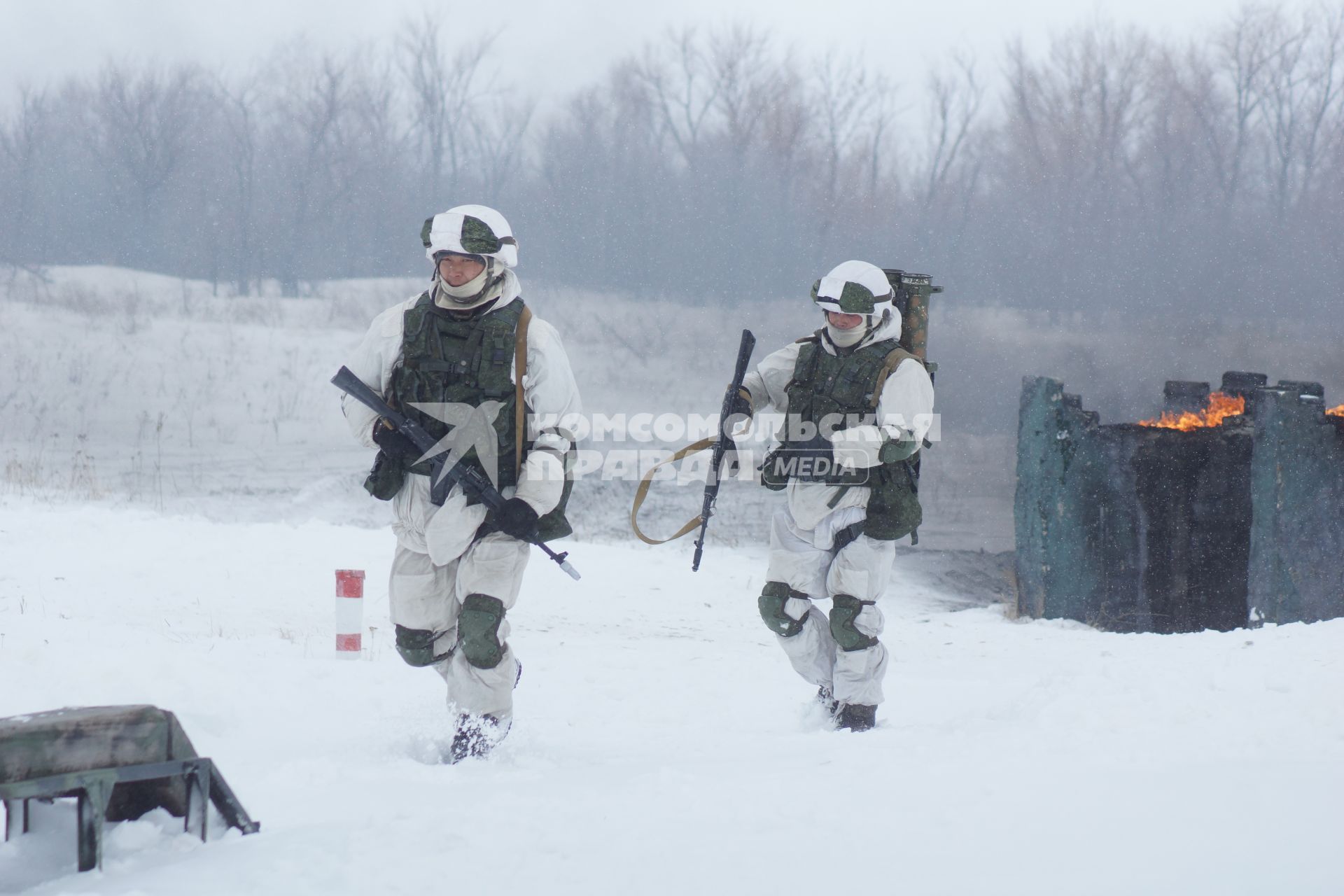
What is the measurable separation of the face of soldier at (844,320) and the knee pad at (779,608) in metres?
1.10

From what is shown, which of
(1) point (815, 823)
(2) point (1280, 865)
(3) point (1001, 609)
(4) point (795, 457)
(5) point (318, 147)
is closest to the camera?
(2) point (1280, 865)

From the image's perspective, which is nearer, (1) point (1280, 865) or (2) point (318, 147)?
(1) point (1280, 865)

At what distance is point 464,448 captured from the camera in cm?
402

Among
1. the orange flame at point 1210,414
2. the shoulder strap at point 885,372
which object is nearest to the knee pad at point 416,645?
the shoulder strap at point 885,372

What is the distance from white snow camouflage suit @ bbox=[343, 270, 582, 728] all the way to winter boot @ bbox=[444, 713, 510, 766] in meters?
0.03

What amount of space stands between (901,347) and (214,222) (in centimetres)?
3601

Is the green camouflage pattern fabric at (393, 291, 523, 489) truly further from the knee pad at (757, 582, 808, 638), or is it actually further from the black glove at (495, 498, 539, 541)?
the knee pad at (757, 582, 808, 638)

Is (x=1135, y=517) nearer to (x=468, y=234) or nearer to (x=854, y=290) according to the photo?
(x=854, y=290)

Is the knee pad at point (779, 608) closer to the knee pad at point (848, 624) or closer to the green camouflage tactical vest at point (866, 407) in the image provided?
the knee pad at point (848, 624)

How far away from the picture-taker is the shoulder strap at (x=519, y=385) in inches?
156

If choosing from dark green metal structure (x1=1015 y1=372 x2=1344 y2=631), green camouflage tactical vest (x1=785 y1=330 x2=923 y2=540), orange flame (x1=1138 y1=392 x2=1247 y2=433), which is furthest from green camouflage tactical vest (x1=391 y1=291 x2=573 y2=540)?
orange flame (x1=1138 y1=392 x2=1247 y2=433)

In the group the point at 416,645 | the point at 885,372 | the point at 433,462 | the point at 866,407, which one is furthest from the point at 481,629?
the point at 885,372

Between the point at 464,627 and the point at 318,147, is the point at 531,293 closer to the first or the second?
the point at 318,147

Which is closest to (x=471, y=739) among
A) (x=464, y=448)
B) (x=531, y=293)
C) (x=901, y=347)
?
(x=464, y=448)
